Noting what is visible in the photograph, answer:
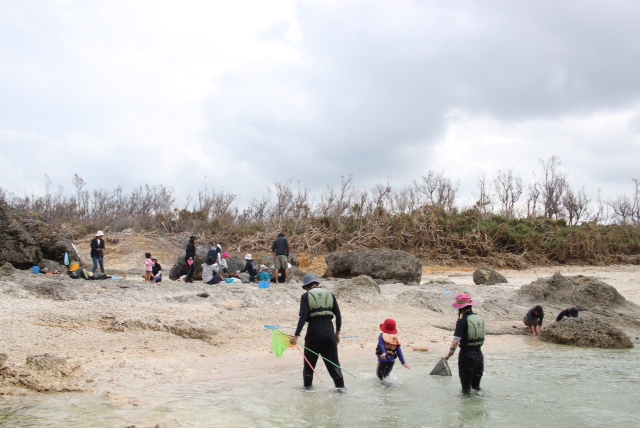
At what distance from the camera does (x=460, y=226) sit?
33.2m

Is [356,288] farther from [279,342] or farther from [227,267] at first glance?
[279,342]

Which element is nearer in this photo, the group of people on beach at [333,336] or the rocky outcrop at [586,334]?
the group of people on beach at [333,336]

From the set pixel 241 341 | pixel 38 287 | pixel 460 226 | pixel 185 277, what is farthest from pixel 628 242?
pixel 38 287

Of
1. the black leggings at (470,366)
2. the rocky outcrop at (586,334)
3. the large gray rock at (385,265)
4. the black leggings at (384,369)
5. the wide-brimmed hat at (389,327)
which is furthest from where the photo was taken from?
the large gray rock at (385,265)

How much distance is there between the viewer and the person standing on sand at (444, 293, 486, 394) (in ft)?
25.6

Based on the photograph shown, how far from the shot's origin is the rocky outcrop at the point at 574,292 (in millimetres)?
17422

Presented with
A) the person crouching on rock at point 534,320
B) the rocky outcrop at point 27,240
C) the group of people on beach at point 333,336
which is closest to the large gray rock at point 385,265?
the person crouching on rock at point 534,320

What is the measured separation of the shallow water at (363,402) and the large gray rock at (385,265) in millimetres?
10619

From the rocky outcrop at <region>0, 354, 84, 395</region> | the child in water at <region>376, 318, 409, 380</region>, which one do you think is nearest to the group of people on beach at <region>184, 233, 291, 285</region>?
the rocky outcrop at <region>0, 354, 84, 395</region>

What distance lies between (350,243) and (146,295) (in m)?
19.8

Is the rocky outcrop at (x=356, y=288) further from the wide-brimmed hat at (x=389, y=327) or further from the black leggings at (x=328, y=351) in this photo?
the black leggings at (x=328, y=351)

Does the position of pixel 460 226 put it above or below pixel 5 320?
above

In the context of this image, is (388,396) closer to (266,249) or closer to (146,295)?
(146,295)

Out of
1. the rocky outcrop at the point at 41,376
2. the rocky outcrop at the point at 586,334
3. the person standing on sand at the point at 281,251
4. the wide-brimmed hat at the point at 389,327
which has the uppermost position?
the person standing on sand at the point at 281,251
